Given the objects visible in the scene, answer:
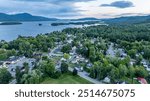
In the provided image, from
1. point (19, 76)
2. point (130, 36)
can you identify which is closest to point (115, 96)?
point (19, 76)

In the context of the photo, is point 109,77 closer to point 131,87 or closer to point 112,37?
point 131,87

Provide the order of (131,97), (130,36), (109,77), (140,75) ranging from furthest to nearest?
(130,36) → (140,75) → (109,77) → (131,97)

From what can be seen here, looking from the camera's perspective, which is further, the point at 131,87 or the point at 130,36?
the point at 130,36

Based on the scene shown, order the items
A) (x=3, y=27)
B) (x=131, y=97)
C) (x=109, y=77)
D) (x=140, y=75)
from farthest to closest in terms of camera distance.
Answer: (x=3, y=27) → (x=140, y=75) → (x=109, y=77) → (x=131, y=97)

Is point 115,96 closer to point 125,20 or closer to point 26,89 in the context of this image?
point 26,89

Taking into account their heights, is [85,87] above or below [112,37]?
above

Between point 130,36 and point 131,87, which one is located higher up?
point 131,87

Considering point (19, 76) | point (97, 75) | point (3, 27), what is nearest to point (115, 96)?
point (19, 76)

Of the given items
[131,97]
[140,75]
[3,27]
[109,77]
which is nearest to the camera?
[131,97]

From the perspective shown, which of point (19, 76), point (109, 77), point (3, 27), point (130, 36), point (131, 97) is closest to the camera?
point (131, 97)
